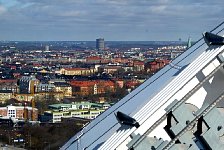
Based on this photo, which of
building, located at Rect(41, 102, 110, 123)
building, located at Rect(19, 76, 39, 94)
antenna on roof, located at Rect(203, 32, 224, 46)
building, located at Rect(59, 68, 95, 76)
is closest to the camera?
antenna on roof, located at Rect(203, 32, 224, 46)

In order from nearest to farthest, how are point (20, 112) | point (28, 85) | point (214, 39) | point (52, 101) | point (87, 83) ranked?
point (214, 39)
point (20, 112)
point (52, 101)
point (28, 85)
point (87, 83)

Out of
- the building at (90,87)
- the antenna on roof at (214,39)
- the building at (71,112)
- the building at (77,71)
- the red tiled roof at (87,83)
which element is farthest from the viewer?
the building at (77,71)

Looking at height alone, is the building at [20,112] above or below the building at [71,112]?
below

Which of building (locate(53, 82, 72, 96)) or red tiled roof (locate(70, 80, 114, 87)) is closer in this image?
building (locate(53, 82, 72, 96))

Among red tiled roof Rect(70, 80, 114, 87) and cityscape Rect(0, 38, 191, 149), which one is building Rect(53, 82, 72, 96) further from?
red tiled roof Rect(70, 80, 114, 87)

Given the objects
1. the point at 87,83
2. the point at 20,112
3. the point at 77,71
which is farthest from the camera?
the point at 77,71

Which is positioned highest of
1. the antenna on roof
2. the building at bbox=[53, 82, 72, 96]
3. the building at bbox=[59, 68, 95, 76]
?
the antenna on roof

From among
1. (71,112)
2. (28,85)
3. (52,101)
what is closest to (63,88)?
(28,85)

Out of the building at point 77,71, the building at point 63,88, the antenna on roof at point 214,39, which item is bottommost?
the building at point 77,71

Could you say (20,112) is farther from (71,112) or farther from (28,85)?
(28,85)

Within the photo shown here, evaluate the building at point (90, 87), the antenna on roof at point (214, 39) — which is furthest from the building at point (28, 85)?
the antenna on roof at point (214, 39)

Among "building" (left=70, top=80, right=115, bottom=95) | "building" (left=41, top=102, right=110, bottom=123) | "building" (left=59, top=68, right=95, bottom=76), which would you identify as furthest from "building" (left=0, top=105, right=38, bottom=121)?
"building" (left=59, top=68, right=95, bottom=76)

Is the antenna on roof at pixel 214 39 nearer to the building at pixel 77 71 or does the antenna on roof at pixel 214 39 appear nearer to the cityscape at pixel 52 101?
the cityscape at pixel 52 101
